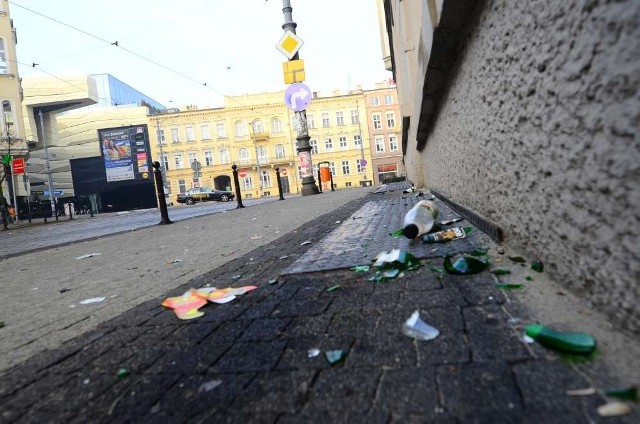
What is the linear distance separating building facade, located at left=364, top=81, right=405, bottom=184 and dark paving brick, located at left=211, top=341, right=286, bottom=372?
49.9 meters

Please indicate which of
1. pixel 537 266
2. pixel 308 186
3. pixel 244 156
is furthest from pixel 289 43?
pixel 244 156

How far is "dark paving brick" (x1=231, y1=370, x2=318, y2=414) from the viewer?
0.97 metres

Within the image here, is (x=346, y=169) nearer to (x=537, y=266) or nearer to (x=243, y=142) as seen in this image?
(x=243, y=142)

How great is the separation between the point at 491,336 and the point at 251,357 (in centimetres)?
69

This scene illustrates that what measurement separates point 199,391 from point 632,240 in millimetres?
1107

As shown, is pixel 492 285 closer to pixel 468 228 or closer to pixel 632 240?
pixel 632 240

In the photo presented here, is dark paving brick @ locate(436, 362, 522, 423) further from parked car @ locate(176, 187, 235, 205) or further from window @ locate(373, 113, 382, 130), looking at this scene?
window @ locate(373, 113, 382, 130)

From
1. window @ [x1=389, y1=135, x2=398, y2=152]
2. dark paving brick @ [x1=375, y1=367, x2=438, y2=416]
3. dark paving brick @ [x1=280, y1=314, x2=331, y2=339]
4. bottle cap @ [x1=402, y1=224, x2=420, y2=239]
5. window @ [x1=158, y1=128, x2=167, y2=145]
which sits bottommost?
dark paving brick @ [x1=375, y1=367, x2=438, y2=416]

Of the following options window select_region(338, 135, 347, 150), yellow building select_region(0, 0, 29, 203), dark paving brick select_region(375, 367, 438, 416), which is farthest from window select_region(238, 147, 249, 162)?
dark paving brick select_region(375, 367, 438, 416)

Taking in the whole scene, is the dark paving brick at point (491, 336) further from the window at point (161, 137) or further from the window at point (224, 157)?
the window at point (161, 137)

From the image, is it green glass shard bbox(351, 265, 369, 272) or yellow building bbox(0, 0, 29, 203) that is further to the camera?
yellow building bbox(0, 0, 29, 203)

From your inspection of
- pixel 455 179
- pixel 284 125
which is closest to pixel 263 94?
pixel 284 125

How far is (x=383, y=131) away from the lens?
50.9 m

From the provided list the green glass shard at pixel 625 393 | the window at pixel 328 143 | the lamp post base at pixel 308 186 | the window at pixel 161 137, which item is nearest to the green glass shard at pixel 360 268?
the green glass shard at pixel 625 393
